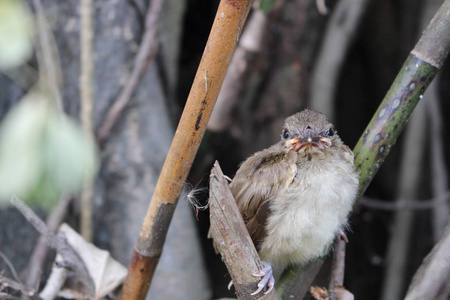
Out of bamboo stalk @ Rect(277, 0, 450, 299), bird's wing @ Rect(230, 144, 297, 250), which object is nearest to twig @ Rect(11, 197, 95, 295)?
bird's wing @ Rect(230, 144, 297, 250)

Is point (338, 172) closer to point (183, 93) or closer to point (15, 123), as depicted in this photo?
point (15, 123)

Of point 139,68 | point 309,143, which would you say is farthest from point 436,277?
point 139,68

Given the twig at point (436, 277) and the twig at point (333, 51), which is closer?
the twig at point (436, 277)

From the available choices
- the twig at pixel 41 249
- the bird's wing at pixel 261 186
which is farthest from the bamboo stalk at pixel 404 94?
the twig at pixel 41 249

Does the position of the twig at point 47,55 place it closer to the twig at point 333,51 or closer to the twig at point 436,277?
the twig at point 333,51

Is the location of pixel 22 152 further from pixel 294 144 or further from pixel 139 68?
pixel 294 144

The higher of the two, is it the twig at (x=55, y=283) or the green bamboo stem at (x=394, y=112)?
the green bamboo stem at (x=394, y=112)

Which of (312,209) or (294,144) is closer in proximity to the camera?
(312,209)
